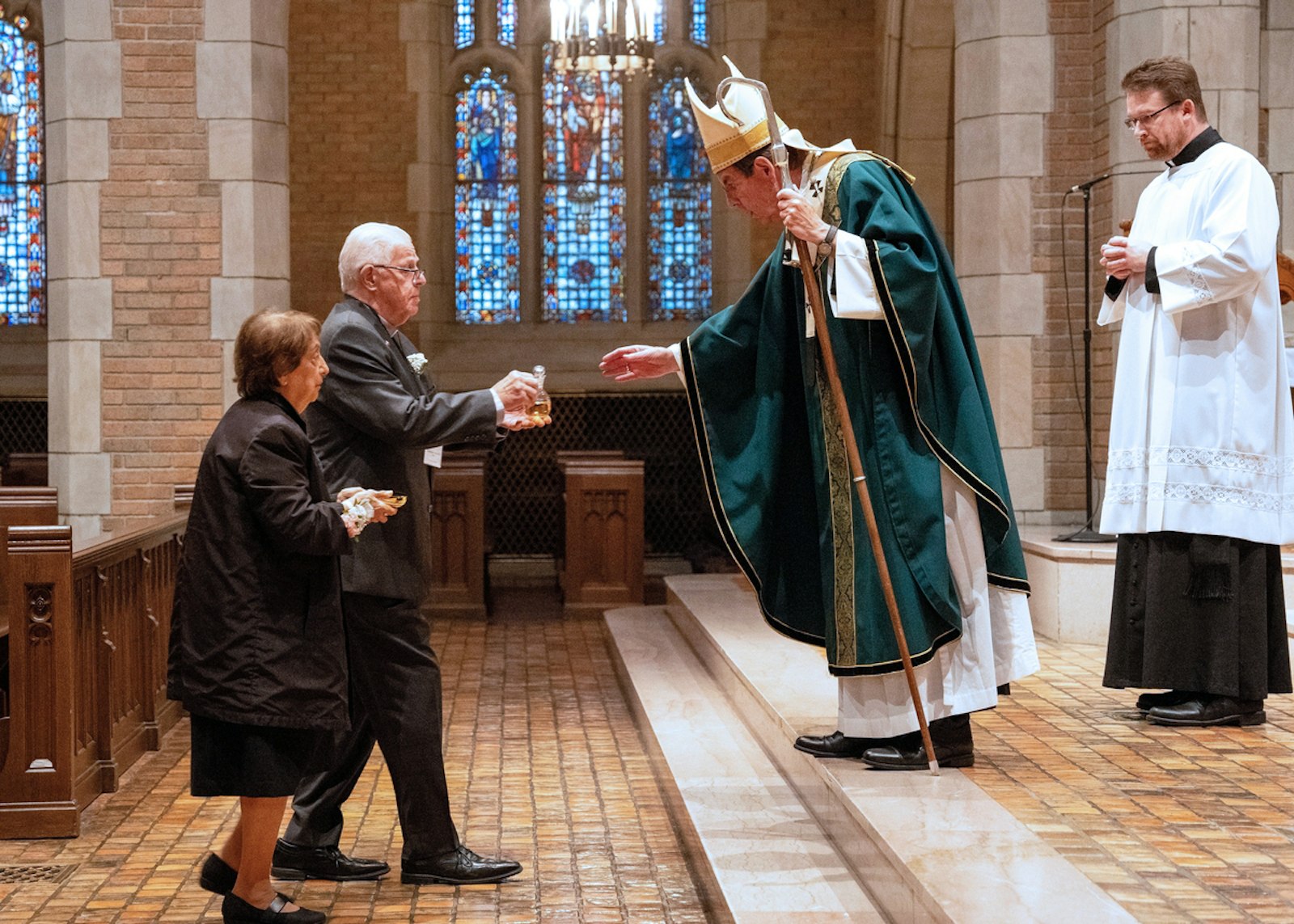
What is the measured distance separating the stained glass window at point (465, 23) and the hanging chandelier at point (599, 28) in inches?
153

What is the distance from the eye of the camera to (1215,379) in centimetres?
445

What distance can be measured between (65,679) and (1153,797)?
3059mm

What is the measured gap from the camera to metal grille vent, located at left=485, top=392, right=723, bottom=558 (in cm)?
1220

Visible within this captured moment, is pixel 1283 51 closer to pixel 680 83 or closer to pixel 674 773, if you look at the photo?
pixel 674 773

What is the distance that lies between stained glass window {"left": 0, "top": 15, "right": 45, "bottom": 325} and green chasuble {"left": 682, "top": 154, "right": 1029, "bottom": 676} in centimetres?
1062

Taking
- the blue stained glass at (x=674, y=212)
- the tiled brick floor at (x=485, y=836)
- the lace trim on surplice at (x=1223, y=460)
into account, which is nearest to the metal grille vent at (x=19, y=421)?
the blue stained glass at (x=674, y=212)

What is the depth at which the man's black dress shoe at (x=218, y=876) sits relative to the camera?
133 inches

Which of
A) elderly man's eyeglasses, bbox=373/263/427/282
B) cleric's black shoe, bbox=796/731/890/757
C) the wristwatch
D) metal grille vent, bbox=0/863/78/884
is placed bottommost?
metal grille vent, bbox=0/863/78/884

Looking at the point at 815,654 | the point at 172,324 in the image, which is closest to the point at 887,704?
the point at 815,654

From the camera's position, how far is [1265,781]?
3.75 m

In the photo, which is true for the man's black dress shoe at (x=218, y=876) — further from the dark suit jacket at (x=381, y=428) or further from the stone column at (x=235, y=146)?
the stone column at (x=235, y=146)

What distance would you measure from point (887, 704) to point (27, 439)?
10257mm

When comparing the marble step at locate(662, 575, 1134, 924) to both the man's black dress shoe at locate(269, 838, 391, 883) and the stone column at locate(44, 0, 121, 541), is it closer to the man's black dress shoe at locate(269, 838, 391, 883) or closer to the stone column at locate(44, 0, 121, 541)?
the man's black dress shoe at locate(269, 838, 391, 883)

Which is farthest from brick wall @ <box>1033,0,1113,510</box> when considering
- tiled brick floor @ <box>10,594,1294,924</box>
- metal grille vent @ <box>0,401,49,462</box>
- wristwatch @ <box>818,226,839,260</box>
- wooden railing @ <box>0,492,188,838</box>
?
metal grille vent @ <box>0,401,49,462</box>
